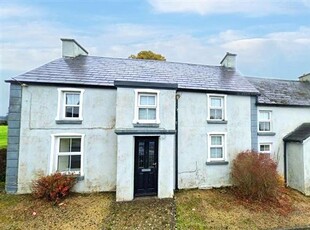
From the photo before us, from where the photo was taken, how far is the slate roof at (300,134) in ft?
38.3

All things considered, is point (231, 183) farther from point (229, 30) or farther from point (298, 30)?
point (298, 30)

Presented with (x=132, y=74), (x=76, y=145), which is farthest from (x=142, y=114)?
(x=76, y=145)

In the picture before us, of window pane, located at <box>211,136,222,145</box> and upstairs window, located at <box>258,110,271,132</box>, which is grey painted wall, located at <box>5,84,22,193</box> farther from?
upstairs window, located at <box>258,110,271,132</box>

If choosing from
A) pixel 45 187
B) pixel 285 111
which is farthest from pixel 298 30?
pixel 45 187

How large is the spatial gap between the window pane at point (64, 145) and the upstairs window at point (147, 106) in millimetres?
4138

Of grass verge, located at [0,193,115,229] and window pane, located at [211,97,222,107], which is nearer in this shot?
grass verge, located at [0,193,115,229]

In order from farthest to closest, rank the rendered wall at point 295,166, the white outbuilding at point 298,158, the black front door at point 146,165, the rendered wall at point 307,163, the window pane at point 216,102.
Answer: the window pane at point 216,102 → the rendered wall at point 295,166 → the white outbuilding at point 298,158 → the rendered wall at point 307,163 → the black front door at point 146,165

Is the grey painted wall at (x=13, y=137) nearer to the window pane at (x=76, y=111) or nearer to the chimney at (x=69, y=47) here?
the window pane at (x=76, y=111)

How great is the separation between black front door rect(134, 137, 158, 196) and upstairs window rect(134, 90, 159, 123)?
1.07 m

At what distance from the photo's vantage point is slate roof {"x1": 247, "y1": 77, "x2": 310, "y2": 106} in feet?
43.9

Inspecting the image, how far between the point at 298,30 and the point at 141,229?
19.6 metres

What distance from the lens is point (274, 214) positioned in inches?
331

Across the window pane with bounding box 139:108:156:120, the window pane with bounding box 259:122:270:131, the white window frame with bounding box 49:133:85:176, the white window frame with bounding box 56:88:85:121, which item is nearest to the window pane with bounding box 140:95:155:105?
the window pane with bounding box 139:108:156:120

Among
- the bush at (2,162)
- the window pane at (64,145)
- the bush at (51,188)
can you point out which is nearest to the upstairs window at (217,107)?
the window pane at (64,145)
